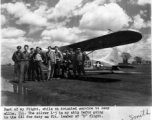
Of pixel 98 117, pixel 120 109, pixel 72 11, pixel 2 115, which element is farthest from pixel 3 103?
pixel 72 11

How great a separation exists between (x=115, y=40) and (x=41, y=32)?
4105mm

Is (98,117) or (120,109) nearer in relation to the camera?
(120,109)

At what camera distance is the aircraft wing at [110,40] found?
20.5 ft

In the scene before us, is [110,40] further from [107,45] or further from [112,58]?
[112,58]

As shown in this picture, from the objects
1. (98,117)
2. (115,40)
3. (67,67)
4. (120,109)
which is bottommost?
(98,117)

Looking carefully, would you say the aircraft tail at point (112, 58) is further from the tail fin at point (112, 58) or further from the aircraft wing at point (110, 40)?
the aircraft wing at point (110, 40)

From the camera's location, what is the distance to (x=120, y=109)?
11.5 feet

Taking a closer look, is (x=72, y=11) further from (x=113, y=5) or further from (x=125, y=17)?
(x=125, y=17)

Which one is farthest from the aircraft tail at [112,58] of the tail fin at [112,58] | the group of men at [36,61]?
the group of men at [36,61]

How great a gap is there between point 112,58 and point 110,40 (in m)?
6.86

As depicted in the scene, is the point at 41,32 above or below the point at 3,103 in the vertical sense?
above
